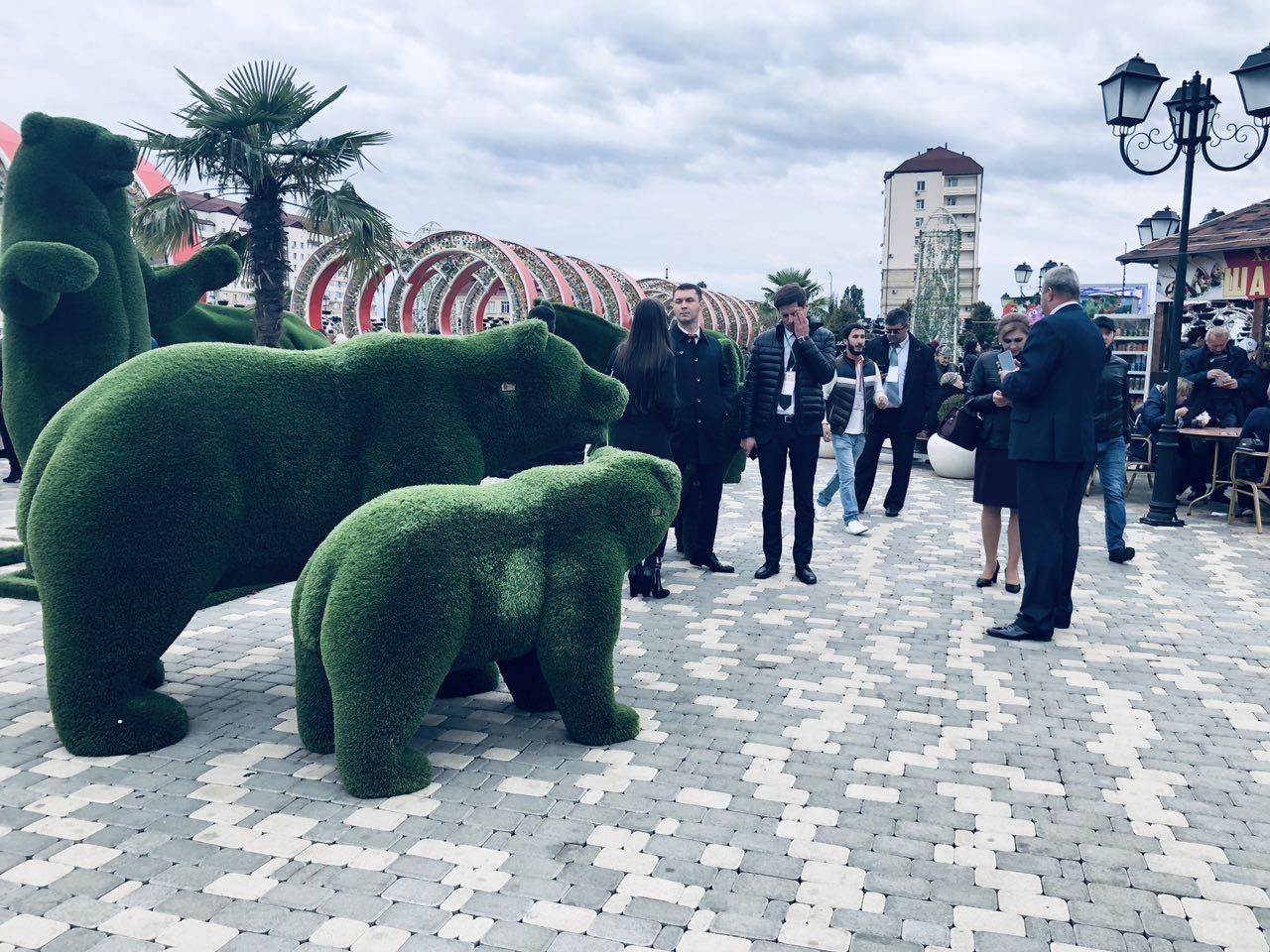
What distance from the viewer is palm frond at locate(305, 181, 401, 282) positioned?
12930mm

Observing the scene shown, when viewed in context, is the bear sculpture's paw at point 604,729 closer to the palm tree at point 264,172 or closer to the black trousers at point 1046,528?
the black trousers at point 1046,528

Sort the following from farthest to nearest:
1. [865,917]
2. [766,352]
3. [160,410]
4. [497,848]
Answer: [766,352]
[160,410]
[497,848]
[865,917]

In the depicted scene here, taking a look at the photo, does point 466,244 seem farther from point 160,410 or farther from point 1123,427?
point 160,410

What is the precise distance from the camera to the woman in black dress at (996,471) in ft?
20.7

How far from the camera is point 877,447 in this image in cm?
937

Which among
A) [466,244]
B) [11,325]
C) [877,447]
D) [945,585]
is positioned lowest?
[945,585]

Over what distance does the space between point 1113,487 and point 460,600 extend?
6.21 meters

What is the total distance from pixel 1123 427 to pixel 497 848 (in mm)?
6544

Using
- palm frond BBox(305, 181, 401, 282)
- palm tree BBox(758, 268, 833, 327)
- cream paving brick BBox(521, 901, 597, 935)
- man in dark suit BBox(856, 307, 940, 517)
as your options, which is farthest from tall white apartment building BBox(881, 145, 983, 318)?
cream paving brick BBox(521, 901, 597, 935)

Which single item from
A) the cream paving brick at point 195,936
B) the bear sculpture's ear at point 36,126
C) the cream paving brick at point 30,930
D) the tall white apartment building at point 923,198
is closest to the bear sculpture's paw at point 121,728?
the cream paving brick at point 30,930

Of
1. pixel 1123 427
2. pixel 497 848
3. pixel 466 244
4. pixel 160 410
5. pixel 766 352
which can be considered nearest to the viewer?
pixel 497 848

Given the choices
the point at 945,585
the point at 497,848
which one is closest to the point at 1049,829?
the point at 497,848

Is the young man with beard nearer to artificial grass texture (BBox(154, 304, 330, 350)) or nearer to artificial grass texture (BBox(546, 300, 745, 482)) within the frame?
artificial grass texture (BBox(546, 300, 745, 482))

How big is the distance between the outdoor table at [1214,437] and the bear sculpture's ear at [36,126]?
31.8ft
